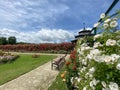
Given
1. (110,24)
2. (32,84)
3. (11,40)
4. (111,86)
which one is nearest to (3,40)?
(11,40)

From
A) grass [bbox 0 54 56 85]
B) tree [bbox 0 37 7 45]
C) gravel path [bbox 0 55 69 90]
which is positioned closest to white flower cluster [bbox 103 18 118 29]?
gravel path [bbox 0 55 69 90]

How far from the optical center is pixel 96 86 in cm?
306

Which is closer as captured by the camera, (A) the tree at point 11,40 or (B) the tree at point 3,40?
(B) the tree at point 3,40

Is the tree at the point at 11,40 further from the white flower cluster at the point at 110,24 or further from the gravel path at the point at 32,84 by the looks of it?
the white flower cluster at the point at 110,24

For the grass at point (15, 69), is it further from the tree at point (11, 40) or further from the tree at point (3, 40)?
the tree at point (11, 40)

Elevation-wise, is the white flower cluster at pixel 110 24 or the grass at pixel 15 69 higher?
the white flower cluster at pixel 110 24

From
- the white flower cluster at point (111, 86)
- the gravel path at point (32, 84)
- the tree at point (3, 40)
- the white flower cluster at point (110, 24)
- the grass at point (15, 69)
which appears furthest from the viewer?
the tree at point (3, 40)

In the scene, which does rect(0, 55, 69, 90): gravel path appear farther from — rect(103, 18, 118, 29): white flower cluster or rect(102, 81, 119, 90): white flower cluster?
rect(102, 81, 119, 90): white flower cluster

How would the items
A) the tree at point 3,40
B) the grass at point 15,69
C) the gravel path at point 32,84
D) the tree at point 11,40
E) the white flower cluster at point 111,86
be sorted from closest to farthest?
the white flower cluster at point 111,86, the gravel path at point 32,84, the grass at point 15,69, the tree at point 3,40, the tree at point 11,40

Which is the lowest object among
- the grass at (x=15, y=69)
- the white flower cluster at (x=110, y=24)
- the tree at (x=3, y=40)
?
the grass at (x=15, y=69)

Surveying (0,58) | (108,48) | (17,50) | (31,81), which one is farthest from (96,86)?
(17,50)

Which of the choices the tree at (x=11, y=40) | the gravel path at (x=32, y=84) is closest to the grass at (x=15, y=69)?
the gravel path at (x=32, y=84)

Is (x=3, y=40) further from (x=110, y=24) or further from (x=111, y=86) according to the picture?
(x=111, y=86)

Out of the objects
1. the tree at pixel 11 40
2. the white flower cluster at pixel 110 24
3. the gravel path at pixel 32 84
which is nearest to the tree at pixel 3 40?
the tree at pixel 11 40
